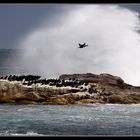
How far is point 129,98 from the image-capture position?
44.6 ft

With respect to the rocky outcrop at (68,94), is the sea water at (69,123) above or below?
below

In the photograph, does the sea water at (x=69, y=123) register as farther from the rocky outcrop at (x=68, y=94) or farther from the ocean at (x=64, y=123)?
the rocky outcrop at (x=68, y=94)

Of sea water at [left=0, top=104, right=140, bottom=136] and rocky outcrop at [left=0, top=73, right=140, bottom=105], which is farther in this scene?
rocky outcrop at [left=0, top=73, right=140, bottom=105]

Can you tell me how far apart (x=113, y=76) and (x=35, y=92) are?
200 inches

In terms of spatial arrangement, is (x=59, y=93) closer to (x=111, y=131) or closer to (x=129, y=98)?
(x=129, y=98)

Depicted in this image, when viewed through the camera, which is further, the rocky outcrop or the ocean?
the rocky outcrop

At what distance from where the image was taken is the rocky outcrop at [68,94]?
12.9 m

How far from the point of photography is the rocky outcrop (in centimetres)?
1291

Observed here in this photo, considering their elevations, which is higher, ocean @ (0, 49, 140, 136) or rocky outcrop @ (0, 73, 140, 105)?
rocky outcrop @ (0, 73, 140, 105)

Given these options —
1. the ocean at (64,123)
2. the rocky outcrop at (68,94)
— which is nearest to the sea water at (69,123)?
the ocean at (64,123)

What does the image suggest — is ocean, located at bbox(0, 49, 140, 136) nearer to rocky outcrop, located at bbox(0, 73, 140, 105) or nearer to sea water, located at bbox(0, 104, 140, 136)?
sea water, located at bbox(0, 104, 140, 136)

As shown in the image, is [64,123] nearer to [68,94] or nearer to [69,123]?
[69,123]

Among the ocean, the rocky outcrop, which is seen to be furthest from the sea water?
the rocky outcrop
